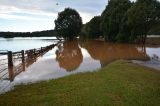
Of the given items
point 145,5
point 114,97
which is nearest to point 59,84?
point 114,97

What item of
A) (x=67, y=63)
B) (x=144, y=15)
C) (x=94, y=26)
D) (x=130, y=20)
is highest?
(x=144, y=15)

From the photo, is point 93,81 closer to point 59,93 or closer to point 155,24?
point 59,93

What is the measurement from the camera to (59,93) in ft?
38.3

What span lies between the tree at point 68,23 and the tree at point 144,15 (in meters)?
50.3

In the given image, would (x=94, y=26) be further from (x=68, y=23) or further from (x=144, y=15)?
(x=144, y=15)

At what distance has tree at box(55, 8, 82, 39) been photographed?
111438 millimetres

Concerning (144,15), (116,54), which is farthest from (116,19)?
(116,54)

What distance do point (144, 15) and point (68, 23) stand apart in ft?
179

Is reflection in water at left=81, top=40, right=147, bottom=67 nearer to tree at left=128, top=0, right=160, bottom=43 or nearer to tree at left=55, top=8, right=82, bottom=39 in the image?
tree at left=128, top=0, right=160, bottom=43

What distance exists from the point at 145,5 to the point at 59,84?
49.6 metres

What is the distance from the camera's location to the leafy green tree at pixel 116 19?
6931cm

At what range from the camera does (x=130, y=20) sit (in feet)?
202

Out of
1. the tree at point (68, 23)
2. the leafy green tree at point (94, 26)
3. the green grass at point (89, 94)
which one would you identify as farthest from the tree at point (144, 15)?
the tree at point (68, 23)

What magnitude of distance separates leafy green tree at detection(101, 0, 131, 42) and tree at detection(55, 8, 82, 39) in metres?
31.6
